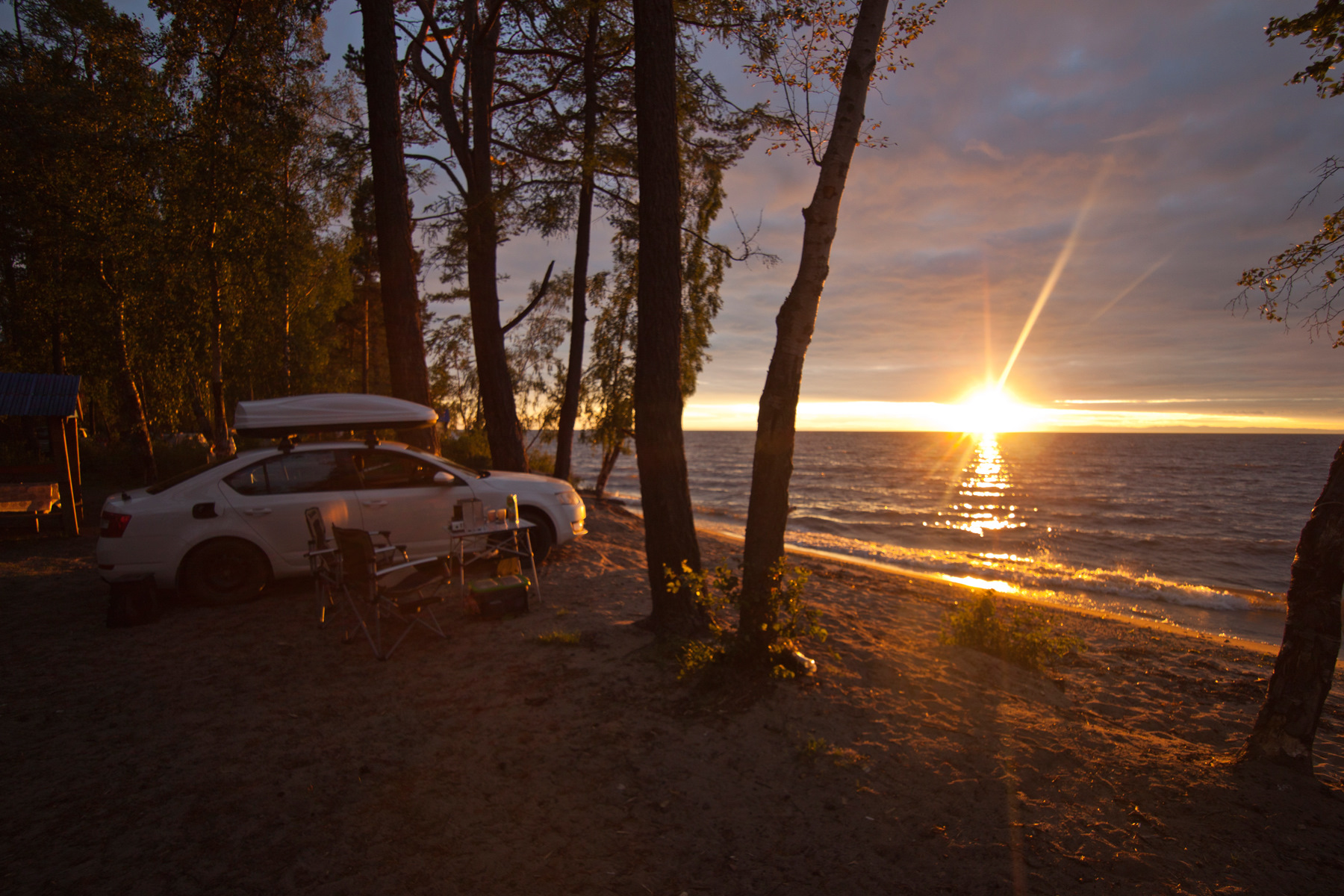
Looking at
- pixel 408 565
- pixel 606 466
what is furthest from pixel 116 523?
pixel 606 466

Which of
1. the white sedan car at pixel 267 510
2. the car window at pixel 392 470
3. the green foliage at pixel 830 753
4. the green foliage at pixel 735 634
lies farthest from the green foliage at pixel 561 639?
the car window at pixel 392 470

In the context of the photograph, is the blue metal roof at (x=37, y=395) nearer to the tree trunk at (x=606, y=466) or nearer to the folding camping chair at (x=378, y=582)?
the folding camping chair at (x=378, y=582)

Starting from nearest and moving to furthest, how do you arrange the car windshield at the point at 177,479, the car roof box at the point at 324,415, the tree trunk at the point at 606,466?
the car windshield at the point at 177,479 → the car roof box at the point at 324,415 → the tree trunk at the point at 606,466

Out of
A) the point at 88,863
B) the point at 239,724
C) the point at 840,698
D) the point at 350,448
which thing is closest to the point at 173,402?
the point at 350,448

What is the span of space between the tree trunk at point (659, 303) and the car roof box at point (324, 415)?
3.05m

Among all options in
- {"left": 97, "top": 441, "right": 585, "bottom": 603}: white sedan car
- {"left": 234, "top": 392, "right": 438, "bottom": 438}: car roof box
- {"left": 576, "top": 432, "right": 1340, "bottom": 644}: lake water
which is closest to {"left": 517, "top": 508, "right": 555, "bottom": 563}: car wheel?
{"left": 97, "top": 441, "right": 585, "bottom": 603}: white sedan car

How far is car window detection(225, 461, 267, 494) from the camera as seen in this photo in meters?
6.46

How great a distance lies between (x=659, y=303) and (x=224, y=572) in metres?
5.41

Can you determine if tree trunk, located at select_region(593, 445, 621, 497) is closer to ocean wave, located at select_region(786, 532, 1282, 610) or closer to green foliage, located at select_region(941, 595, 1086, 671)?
ocean wave, located at select_region(786, 532, 1282, 610)

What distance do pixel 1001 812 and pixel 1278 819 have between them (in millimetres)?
1607

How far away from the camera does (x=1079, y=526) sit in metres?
23.8

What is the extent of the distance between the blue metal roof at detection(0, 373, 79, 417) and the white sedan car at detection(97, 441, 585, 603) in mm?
3594

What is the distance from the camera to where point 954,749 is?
4.01 meters

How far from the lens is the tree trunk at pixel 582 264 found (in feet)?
37.4
